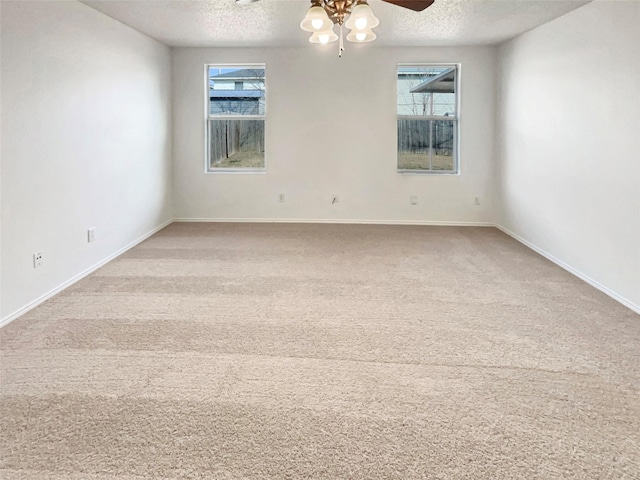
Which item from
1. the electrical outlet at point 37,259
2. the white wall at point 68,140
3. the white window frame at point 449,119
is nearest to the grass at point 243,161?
the white wall at point 68,140

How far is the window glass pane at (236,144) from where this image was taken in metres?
5.93

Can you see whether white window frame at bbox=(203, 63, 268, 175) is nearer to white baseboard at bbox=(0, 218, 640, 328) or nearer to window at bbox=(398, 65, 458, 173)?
white baseboard at bbox=(0, 218, 640, 328)

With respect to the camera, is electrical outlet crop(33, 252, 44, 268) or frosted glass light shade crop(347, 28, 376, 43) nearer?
frosted glass light shade crop(347, 28, 376, 43)

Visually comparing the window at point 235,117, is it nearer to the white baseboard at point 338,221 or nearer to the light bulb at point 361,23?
the white baseboard at point 338,221

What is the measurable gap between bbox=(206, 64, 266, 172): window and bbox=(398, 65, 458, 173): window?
194 cm

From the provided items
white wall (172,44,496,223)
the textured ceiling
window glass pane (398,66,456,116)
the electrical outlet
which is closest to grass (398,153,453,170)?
white wall (172,44,496,223)

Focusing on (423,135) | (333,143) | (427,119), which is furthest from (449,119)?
(333,143)

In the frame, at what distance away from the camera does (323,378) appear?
79.0 inches

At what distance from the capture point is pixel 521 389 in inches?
75.4

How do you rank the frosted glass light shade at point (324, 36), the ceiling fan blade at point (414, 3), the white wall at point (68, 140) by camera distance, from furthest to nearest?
the frosted glass light shade at point (324, 36) < the white wall at point (68, 140) < the ceiling fan blade at point (414, 3)

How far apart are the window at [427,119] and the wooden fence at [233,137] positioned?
1.97 meters

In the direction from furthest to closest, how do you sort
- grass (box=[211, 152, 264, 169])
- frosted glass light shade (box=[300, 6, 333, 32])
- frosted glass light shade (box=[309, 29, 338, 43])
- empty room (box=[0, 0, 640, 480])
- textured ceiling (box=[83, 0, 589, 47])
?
grass (box=[211, 152, 264, 169]) → textured ceiling (box=[83, 0, 589, 47]) → frosted glass light shade (box=[309, 29, 338, 43]) → frosted glass light shade (box=[300, 6, 333, 32]) → empty room (box=[0, 0, 640, 480])

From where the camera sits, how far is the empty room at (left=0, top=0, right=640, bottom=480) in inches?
64.1

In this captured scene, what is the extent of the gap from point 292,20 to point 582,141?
289cm
